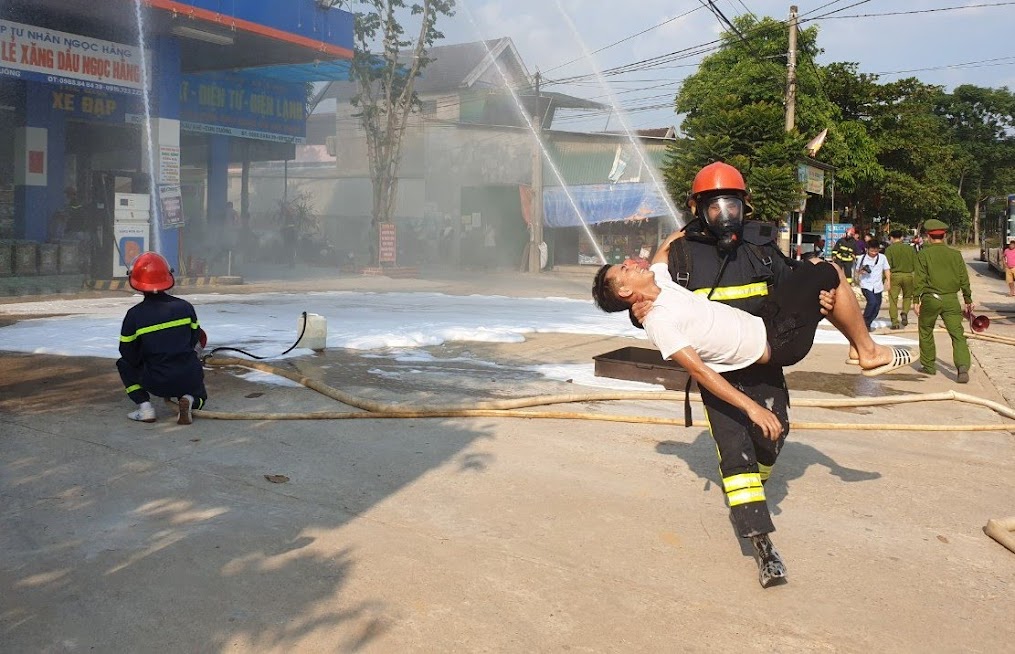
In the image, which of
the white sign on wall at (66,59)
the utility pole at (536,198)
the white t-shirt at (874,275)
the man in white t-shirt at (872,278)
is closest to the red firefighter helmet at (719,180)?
the man in white t-shirt at (872,278)

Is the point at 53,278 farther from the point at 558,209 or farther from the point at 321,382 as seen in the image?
the point at 558,209

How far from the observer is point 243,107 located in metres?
25.9

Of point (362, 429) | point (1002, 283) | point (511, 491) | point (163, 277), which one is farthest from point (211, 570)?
point (1002, 283)

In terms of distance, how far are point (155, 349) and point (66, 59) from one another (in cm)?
1435

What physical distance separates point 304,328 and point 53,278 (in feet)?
36.6

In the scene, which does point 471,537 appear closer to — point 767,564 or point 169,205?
point 767,564

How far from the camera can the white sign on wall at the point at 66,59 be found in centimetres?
1719

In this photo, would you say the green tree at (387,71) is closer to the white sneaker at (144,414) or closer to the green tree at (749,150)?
the green tree at (749,150)

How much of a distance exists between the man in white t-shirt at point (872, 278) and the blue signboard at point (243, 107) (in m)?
17.5

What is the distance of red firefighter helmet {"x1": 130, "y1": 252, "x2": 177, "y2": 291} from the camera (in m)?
6.29

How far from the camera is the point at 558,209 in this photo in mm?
33781


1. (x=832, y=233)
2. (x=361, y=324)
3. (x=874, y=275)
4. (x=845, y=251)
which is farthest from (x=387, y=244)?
(x=874, y=275)

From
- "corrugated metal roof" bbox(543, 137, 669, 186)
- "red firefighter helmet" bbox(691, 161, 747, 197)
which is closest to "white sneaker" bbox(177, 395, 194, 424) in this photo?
"red firefighter helmet" bbox(691, 161, 747, 197)

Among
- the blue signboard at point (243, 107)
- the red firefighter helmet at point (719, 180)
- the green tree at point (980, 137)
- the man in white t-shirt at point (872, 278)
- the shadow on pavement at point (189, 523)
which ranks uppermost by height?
the green tree at point (980, 137)
